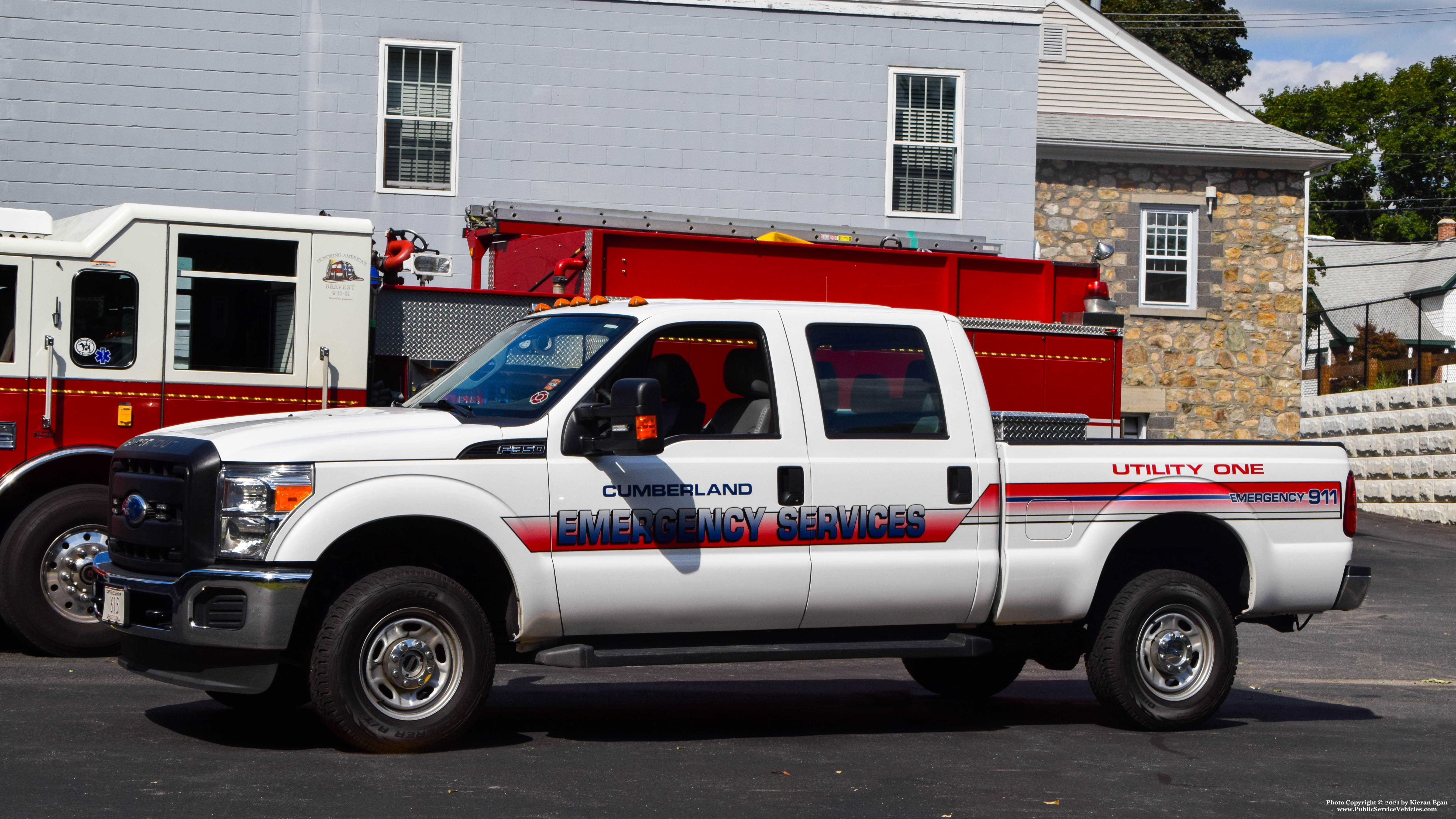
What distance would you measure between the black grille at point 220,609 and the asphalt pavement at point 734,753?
23.2 inches

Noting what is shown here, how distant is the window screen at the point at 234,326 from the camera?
388 inches

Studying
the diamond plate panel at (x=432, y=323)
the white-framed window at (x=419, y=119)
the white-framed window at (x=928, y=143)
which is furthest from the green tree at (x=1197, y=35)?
the diamond plate panel at (x=432, y=323)

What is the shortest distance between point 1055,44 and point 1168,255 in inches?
198

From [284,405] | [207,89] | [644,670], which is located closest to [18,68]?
[207,89]

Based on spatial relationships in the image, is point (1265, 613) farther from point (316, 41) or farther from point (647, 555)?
point (316, 41)

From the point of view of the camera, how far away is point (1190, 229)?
79.0ft

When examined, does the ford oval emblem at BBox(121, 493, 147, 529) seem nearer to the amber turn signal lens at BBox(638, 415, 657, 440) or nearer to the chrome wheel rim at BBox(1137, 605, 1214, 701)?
the amber turn signal lens at BBox(638, 415, 657, 440)

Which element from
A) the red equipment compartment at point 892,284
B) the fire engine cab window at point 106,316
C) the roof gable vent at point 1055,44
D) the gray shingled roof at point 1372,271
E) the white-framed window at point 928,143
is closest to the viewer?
the fire engine cab window at point 106,316

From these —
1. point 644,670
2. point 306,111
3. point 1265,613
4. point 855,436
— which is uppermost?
point 306,111

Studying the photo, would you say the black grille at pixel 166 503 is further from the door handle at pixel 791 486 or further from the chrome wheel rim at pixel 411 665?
the door handle at pixel 791 486

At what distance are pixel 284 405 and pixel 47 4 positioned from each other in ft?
31.7

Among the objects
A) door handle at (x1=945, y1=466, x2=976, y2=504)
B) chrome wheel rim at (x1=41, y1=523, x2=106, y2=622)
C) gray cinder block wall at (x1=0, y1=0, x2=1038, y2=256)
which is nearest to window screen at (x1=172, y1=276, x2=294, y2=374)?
chrome wheel rim at (x1=41, y1=523, x2=106, y2=622)

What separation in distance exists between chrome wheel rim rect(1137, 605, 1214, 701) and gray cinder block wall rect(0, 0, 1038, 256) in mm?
11354

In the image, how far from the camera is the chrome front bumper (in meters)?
6.43
